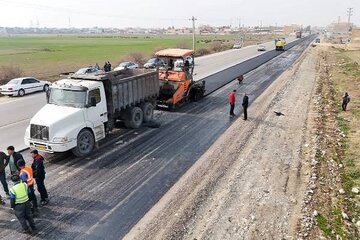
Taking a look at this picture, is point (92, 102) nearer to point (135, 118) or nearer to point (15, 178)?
point (135, 118)

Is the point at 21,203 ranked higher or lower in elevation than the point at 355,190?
higher

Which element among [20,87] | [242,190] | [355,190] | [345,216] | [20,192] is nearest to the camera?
[20,192]

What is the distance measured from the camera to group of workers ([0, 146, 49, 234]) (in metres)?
7.96

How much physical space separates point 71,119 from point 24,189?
4.63 m

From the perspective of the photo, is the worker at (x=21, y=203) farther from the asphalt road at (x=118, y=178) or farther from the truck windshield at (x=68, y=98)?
the truck windshield at (x=68, y=98)

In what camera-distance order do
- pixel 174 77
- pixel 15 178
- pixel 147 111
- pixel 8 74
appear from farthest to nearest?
pixel 8 74
pixel 174 77
pixel 147 111
pixel 15 178

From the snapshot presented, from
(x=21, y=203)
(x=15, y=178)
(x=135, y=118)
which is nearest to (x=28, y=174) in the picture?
Result: (x=15, y=178)

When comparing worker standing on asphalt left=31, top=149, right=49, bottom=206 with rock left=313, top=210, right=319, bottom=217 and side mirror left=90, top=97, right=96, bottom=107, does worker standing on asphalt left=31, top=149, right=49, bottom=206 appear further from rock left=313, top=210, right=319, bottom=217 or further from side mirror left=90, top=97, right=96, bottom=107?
rock left=313, top=210, right=319, bottom=217

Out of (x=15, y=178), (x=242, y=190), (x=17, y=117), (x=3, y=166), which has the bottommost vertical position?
(x=242, y=190)

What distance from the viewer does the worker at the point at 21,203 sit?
26.0ft

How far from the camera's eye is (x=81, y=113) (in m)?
12.7

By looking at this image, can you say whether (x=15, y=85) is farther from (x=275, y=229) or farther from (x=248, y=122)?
(x=275, y=229)

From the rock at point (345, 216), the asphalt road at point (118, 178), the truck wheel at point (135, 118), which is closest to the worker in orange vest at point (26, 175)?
the asphalt road at point (118, 178)

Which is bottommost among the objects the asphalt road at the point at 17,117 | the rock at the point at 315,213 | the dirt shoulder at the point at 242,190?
the rock at the point at 315,213
